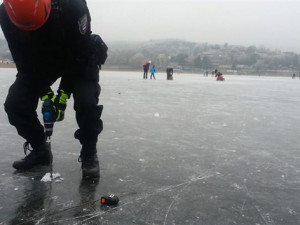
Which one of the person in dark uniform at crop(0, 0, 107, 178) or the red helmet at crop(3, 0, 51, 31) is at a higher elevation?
the red helmet at crop(3, 0, 51, 31)

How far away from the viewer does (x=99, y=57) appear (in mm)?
3156

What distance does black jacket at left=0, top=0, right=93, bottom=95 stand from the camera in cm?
271

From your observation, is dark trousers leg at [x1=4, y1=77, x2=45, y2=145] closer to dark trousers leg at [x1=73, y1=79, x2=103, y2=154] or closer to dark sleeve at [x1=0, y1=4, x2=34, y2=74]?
dark sleeve at [x1=0, y1=4, x2=34, y2=74]

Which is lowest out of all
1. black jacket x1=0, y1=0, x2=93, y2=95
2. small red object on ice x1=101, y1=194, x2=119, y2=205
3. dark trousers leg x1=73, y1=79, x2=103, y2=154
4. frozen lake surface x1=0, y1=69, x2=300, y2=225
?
frozen lake surface x1=0, y1=69, x2=300, y2=225

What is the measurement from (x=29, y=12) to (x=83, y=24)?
515 mm

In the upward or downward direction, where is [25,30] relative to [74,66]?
upward

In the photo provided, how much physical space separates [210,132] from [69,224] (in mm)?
3353

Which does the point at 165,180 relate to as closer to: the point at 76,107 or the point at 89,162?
the point at 89,162

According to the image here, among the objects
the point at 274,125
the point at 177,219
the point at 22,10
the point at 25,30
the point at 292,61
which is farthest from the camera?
the point at 292,61

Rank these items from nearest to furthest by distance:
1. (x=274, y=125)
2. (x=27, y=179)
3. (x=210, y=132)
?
(x=27, y=179) → (x=210, y=132) → (x=274, y=125)

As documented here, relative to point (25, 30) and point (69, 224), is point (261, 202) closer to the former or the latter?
point (69, 224)

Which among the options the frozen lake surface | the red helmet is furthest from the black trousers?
the red helmet

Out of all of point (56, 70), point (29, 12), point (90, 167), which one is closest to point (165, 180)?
point (90, 167)

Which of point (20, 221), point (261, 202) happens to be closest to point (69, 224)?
point (20, 221)
